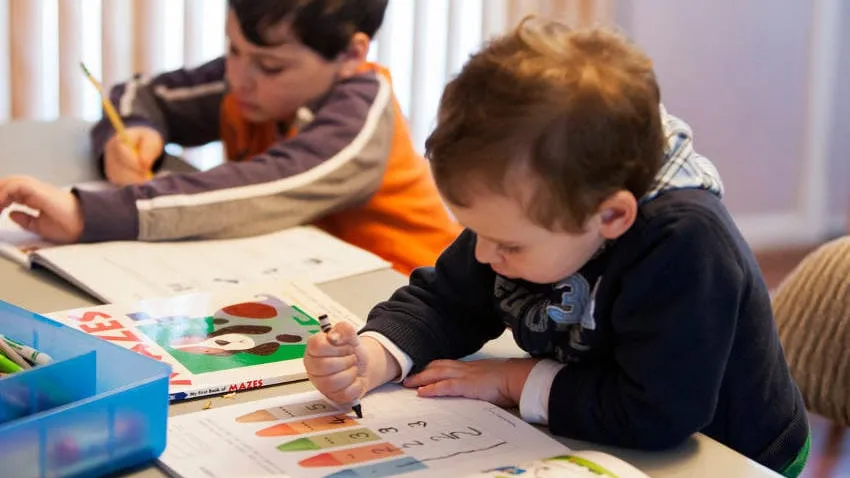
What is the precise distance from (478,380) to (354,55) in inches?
29.8

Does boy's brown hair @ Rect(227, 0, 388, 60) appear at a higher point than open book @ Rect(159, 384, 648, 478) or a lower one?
higher

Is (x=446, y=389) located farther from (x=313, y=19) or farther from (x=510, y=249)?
(x=313, y=19)

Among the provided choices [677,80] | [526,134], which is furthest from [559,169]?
[677,80]

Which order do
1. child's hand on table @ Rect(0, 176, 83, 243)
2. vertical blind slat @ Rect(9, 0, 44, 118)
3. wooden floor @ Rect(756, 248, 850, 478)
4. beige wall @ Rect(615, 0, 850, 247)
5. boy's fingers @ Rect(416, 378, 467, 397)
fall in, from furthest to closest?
1. beige wall @ Rect(615, 0, 850, 247)
2. vertical blind slat @ Rect(9, 0, 44, 118)
3. wooden floor @ Rect(756, 248, 850, 478)
4. child's hand on table @ Rect(0, 176, 83, 243)
5. boy's fingers @ Rect(416, 378, 467, 397)

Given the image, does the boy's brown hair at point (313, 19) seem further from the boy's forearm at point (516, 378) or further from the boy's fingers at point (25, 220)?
the boy's forearm at point (516, 378)

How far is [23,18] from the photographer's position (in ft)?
7.54

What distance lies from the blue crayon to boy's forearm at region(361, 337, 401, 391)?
0.13m

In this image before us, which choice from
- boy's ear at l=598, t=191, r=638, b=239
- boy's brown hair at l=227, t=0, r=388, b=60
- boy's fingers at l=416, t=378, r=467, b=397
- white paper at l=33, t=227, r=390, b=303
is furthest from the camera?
boy's brown hair at l=227, t=0, r=388, b=60

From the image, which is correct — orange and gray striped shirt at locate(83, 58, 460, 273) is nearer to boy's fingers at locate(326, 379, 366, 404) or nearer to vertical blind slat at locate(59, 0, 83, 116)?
boy's fingers at locate(326, 379, 366, 404)

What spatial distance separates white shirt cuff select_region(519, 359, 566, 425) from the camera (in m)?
0.89

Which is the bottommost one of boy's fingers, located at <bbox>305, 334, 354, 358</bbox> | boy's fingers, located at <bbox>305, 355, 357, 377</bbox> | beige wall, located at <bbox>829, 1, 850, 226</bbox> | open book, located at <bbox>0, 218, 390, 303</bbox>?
beige wall, located at <bbox>829, 1, 850, 226</bbox>

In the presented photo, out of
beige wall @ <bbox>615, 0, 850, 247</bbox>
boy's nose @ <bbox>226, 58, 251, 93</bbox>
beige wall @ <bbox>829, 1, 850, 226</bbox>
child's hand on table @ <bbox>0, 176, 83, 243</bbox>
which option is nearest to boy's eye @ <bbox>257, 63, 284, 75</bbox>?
boy's nose @ <bbox>226, 58, 251, 93</bbox>

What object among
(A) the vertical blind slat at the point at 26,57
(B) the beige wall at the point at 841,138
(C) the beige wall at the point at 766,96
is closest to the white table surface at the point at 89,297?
(A) the vertical blind slat at the point at 26,57

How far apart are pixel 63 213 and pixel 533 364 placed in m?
0.62
